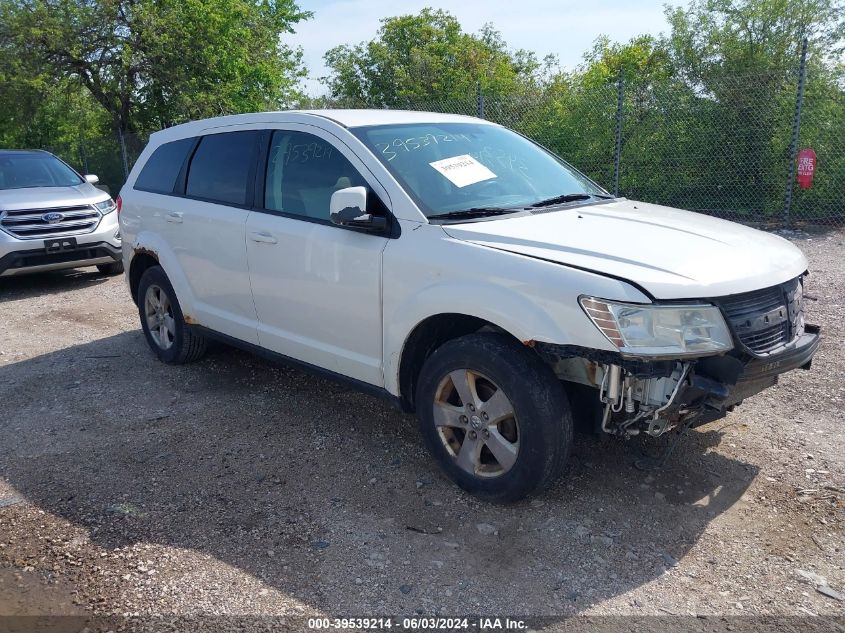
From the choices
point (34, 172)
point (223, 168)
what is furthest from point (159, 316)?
point (34, 172)

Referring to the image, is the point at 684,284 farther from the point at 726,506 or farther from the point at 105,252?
the point at 105,252

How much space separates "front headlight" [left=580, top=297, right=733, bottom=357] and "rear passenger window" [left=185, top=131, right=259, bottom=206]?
2634mm

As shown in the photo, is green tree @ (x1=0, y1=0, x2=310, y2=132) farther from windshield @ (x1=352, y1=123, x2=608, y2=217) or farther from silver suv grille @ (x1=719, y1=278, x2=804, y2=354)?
silver suv grille @ (x1=719, y1=278, x2=804, y2=354)

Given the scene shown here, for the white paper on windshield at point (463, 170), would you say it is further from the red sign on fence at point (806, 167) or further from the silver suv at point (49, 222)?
the red sign on fence at point (806, 167)

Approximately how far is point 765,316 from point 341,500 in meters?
2.16

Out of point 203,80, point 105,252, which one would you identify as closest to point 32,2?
point 203,80

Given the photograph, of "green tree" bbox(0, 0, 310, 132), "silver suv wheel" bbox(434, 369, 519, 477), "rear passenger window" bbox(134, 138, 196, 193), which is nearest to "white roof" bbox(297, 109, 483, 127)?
"rear passenger window" bbox(134, 138, 196, 193)

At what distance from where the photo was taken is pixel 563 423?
3.33 meters

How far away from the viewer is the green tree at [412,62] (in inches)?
933

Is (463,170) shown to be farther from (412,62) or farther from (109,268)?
(412,62)

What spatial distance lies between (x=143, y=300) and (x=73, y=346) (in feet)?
3.70

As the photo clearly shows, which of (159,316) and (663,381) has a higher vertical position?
(663,381)

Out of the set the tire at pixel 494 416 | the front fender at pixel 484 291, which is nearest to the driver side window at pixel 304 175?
the front fender at pixel 484 291

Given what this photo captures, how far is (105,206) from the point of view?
376 inches
